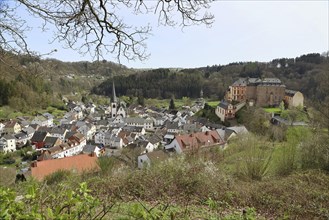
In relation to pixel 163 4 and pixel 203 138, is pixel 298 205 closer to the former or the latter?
pixel 163 4

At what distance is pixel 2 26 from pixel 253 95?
163 feet

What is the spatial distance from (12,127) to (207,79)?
52.4 metres

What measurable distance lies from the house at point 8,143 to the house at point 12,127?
5762 millimetres

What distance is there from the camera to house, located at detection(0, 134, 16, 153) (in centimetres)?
3759

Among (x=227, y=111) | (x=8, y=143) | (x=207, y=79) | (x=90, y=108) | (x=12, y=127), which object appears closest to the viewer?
(x=8, y=143)

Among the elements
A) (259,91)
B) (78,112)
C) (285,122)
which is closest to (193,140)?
(285,122)

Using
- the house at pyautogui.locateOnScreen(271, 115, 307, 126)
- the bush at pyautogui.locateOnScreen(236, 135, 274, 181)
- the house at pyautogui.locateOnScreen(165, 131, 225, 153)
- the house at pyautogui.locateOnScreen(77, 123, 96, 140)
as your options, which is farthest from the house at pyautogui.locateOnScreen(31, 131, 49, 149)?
the bush at pyautogui.locateOnScreen(236, 135, 274, 181)

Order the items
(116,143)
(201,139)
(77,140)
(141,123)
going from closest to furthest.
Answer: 1. (201,139)
2. (77,140)
3. (116,143)
4. (141,123)

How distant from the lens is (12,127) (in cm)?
4581

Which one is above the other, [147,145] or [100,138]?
[147,145]

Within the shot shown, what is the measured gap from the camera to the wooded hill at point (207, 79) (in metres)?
70.2

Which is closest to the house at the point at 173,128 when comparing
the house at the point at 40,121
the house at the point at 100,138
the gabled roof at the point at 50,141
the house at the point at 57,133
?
the house at the point at 100,138

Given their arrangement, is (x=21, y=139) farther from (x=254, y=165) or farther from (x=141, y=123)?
(x=254, y=165)

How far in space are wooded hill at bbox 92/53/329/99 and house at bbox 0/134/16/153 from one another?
4440cm
